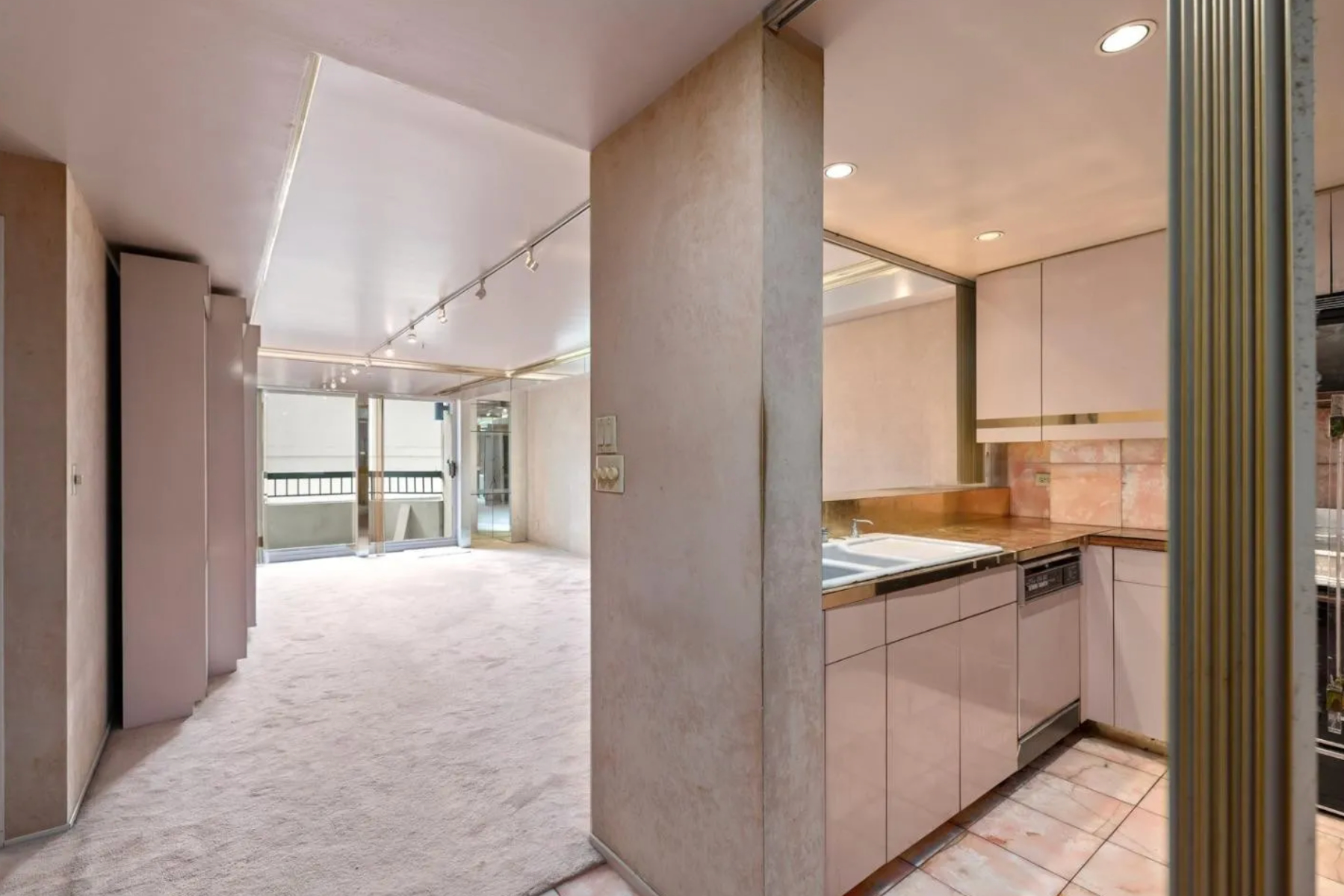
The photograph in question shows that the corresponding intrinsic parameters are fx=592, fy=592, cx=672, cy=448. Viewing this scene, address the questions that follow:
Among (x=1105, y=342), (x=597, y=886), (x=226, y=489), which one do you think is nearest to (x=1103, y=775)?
(x=1105, y=342)

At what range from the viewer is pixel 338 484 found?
935 cm

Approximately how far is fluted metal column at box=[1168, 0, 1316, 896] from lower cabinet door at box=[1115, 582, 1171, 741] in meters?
2.35

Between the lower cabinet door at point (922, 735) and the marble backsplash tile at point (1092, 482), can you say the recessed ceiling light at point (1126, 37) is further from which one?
the marble backsplash tile at point (1092, 482)

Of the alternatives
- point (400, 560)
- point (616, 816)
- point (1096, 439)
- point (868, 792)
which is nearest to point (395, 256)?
point (616, 816)

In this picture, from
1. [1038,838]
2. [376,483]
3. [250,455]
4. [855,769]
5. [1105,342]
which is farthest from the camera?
[376,483]

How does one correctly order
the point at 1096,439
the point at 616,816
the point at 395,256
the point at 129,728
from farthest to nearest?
the point at 395,256 → the point at 1096,439 → the point at 129,728 → the point at 616,816

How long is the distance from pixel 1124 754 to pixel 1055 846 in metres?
0.95

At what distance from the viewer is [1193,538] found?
0.71 m

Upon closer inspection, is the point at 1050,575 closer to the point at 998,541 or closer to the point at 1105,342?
the point at 998,541

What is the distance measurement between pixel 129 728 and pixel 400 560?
15.2ft

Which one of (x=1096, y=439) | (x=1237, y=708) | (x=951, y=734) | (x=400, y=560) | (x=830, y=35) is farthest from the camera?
(x=400, y=560)

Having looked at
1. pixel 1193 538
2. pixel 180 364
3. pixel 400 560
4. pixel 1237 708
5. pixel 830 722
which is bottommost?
pixel 400 560

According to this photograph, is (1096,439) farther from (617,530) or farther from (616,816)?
(616,816)

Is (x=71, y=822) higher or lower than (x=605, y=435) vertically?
lower
